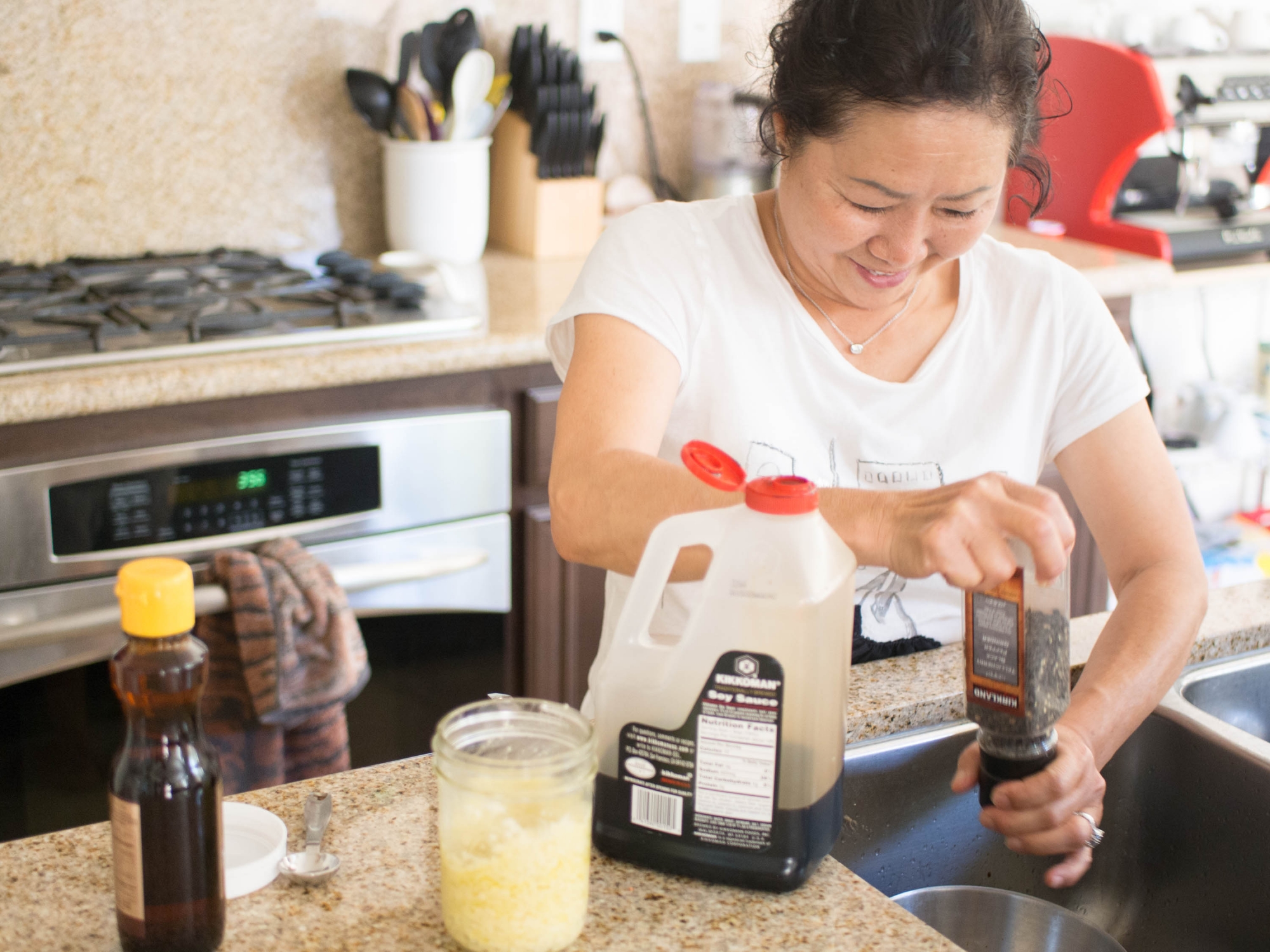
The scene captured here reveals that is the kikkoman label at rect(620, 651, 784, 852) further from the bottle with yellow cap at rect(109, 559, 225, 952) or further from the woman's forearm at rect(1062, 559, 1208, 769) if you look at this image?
the woman's forearm at rect(1062, 559, 1208, 769)

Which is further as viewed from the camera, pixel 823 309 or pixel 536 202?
pixel 536 202

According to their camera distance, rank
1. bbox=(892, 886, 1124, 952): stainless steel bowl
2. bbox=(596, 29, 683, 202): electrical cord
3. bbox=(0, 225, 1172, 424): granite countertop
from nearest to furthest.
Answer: bbox=(892, 886, 1124, 952): stainless steel bowl → bbox=(0, 225, 1172, 424): granite countertop → bbox=(596, 29, 683, 202): electrical cord

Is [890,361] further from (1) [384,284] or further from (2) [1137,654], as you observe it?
(1) [384,284]

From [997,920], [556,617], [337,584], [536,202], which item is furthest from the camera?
[536,202]

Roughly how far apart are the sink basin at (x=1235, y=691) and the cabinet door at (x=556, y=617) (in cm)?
96

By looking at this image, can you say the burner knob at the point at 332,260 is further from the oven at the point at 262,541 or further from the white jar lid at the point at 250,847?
the white jar lid at the point at 250,847

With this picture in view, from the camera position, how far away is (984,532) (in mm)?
762

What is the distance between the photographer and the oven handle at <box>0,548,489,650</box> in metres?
1.61

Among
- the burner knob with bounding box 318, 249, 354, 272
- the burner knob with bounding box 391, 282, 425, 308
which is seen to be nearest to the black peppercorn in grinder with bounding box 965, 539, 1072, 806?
the burner knob with bounding box 391, 282, 425, 308

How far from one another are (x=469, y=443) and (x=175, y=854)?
1.21 meters

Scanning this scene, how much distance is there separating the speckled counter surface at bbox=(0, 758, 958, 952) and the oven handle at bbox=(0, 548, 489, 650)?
0.73 m

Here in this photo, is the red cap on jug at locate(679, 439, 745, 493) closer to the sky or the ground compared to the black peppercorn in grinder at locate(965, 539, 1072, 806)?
closer to the sky

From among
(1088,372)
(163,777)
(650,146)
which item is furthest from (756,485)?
(650,146)

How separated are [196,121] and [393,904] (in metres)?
1.77
